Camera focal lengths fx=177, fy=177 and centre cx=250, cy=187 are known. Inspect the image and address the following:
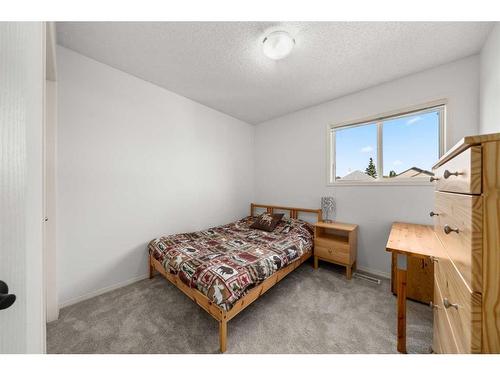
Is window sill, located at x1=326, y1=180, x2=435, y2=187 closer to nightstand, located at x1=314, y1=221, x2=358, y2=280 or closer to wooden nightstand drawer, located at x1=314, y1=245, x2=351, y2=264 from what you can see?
nightstand, located at x1=314, y1=221, x2=358, y2=280

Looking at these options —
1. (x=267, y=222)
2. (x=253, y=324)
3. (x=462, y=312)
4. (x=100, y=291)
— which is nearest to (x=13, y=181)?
(x=462, y=312)

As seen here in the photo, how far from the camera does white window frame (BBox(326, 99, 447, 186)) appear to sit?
204cm

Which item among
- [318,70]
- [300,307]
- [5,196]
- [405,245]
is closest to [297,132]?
[318,70]

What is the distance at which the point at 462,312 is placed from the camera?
568mm

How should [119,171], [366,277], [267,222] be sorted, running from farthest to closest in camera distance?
[267,222]
[366,277]
[119,171]

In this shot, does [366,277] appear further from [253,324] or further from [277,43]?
[277,43]

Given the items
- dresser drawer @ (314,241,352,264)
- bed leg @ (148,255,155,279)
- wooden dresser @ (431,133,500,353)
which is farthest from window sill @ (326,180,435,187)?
bed leg @ (148,255,155,279)

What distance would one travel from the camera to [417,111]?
219cm

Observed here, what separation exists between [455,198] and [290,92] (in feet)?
7.93

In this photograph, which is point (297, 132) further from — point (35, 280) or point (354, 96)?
point (35, 280)

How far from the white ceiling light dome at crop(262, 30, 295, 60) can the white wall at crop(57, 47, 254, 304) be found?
5.25 feet

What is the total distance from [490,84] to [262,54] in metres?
2.06

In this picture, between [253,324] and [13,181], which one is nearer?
[13,181]

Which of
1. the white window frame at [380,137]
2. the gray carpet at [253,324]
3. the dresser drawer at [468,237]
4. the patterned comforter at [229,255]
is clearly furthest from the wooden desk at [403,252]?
the patterned comforter at [229,255]
